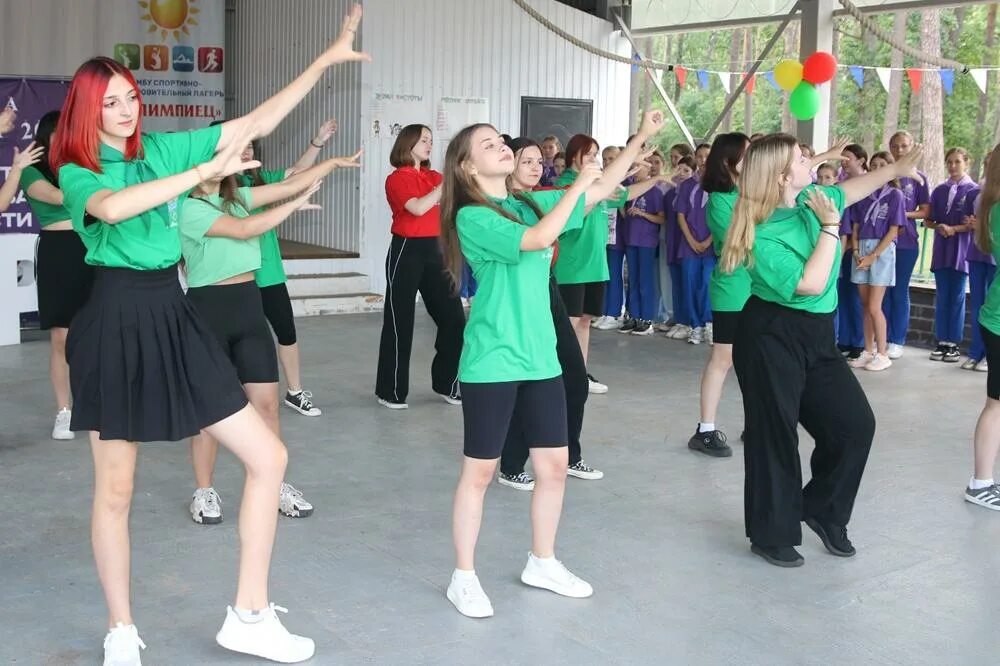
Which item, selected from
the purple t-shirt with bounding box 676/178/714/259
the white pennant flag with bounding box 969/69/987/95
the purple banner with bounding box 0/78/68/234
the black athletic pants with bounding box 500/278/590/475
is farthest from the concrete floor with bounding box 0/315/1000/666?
the white pennant flag with bounding box 969/69/987/95

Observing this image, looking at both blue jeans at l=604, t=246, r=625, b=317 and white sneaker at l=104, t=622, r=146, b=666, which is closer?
white sneaker at l=104, t=622, r=146, b=666

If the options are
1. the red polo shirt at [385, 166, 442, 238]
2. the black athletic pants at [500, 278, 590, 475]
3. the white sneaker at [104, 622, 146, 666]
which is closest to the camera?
the white sneaker at [104, 622, 146, 666]

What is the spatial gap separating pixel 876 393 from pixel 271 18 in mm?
8586

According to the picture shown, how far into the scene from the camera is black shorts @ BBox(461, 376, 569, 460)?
3465mm

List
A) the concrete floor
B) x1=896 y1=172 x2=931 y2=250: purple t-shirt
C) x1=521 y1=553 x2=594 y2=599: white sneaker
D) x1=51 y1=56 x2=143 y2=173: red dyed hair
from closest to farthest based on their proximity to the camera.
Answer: x1=51 y1=56 x2=143 y2=173: red dyed hair, the concrete floor, x1=521 y1=553 x2=594 y2=599: white sneaker, x1=896 y1=172 x2=931 y2=250: purple t-shirt

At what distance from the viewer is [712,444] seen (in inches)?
225

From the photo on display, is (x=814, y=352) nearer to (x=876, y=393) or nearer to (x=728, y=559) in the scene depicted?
(x=728, y=559)

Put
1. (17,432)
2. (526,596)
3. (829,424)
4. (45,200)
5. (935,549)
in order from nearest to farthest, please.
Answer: (526,596) < (829,424) < (935,549) < (45,200) < (17,432)

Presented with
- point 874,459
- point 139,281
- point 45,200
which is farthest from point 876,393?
point 139,281

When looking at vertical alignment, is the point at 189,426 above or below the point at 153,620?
above

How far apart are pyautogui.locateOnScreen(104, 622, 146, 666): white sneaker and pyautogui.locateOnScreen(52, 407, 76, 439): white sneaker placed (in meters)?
2.90

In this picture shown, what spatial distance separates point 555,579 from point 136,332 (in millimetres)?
1592

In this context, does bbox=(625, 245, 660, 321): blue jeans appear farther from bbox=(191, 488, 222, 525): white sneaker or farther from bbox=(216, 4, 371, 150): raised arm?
A: bbox=(216, 4, 371, 150): raised arm

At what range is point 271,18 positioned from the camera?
43.0 ft
